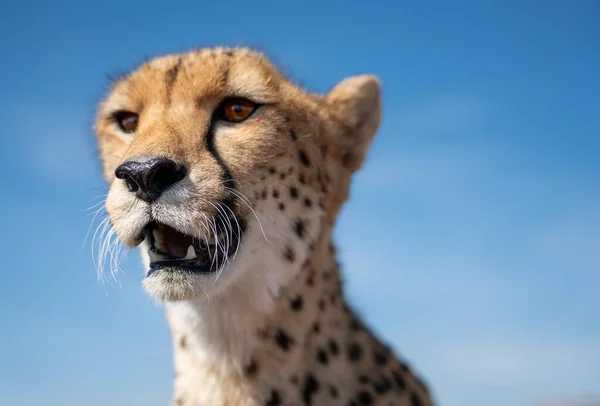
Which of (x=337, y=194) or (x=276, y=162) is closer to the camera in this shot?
(x=276, y=162)

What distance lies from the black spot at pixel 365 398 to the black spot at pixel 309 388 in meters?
0.16

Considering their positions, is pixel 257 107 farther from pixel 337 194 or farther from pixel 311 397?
pixel 311 397

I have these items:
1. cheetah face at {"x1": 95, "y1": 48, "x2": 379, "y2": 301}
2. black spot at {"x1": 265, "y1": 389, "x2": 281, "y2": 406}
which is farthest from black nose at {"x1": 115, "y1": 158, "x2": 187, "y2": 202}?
black spot at {"x1": 265, "y1": 389, "x2": 281, "y2": 406}

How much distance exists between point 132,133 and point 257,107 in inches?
20.5

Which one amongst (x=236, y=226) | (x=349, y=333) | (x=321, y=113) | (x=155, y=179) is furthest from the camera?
(x=321, y=113)

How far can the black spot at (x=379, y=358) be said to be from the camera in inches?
111

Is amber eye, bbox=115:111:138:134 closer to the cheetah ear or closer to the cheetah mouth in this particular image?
the cheetah mouth

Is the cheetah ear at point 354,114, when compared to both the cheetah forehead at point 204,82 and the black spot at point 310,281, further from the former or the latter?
the black spot at point 310,281

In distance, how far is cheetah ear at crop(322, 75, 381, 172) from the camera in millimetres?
3084

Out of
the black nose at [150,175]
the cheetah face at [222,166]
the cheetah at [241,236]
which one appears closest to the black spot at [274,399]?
the cheetah at [241,236]

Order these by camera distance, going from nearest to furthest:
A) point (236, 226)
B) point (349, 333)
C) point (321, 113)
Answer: point (236, 226) < point (349, 333) < point (321, 113)

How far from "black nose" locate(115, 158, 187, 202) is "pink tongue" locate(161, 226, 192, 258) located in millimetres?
188

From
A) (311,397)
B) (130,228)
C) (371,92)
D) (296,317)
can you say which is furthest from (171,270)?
(371,92)

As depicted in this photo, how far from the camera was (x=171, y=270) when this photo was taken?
2488 millimetres
